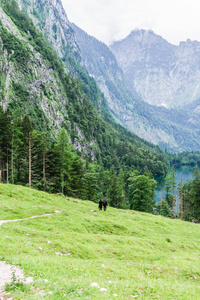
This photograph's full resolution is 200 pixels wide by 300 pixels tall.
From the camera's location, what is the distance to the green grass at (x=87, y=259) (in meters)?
8.96

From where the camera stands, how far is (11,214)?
82.9ft

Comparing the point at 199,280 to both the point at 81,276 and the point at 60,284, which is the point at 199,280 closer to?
the point at 81,276

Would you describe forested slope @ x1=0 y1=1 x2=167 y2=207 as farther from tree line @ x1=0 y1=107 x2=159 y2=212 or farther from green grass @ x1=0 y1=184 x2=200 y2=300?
green grass @ x1=0 y1=184 x2=200 y2=300

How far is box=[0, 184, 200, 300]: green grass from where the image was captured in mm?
8964

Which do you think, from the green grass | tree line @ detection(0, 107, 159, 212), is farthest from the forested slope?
the green grass

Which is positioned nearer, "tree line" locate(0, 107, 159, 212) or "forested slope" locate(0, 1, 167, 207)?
"tree line" locate(0, 107, 159, 212)

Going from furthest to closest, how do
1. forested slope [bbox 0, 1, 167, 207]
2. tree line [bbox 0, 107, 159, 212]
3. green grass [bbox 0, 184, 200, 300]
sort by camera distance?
1. forested slope [bbox 0, 1, 167, 207]
2. tree line [bbox 0, 107, 159, 212]
3. green grass [bbox 0, 184, 200, 300]

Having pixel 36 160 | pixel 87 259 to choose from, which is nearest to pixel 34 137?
pixel 36 160

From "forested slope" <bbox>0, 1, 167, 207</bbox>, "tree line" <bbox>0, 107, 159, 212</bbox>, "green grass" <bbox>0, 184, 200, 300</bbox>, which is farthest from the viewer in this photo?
"forested slope" <bbox>0, 1, 167, 207</bbox>

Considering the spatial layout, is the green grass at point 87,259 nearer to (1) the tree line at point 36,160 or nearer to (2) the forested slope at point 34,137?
(1) the tree line at point 36,160

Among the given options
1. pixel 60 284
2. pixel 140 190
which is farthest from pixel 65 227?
pixel 140 190

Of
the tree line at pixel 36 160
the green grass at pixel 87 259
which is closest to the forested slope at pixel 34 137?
the tree line at pixel 36 160

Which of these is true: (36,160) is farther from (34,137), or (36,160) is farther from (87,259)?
(87,259)

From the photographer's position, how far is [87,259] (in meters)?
16.2
